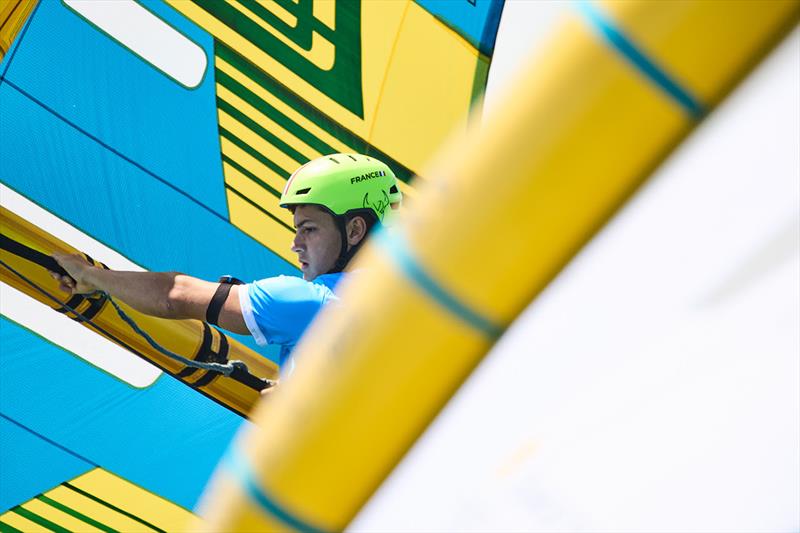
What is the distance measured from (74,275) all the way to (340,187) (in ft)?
1.77

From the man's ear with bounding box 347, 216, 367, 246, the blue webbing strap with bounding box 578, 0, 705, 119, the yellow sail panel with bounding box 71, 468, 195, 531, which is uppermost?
the man's ear with bounding box 347, 216, 367, 246

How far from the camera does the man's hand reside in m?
2.08

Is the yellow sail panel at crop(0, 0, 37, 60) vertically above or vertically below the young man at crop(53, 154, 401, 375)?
above

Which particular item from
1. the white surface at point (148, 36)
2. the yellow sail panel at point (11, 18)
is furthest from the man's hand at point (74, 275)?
the white surface at point (148, 36)

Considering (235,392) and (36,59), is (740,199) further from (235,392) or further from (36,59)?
(36,59)

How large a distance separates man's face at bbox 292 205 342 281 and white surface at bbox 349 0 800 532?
1.41 meters

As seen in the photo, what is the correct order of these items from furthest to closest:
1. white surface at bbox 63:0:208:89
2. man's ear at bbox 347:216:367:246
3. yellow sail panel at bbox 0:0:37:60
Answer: white surface at bbox 63:0:208:89, yellow sail panel at bbox 0:0:37:60, man's ear at bbox 347:216:367:246

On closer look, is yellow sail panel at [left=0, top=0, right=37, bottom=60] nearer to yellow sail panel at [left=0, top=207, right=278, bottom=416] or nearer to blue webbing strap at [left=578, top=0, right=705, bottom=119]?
yellow sail panel at [left=0, top=207, right=278, bottom=416]

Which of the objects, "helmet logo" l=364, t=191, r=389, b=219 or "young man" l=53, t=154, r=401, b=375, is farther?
"helmet logo" l=364, t=191, r=389, b=219

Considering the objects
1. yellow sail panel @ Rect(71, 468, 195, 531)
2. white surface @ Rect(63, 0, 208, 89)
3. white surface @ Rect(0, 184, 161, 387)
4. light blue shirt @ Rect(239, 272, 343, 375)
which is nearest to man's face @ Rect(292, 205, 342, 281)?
light blue shirt @ Rect(239, 272, 343, 375)

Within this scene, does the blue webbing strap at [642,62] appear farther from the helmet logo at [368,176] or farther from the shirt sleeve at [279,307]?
the helmet logo at [368,176]

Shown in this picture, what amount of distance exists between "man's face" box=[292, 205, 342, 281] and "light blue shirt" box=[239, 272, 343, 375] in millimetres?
154

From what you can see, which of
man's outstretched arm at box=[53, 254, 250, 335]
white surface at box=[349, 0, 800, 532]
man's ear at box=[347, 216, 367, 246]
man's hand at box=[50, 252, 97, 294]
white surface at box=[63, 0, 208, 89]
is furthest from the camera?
white surface at box=[63, 0, 208, 89]

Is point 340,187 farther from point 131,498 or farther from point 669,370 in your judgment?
point 669,370
